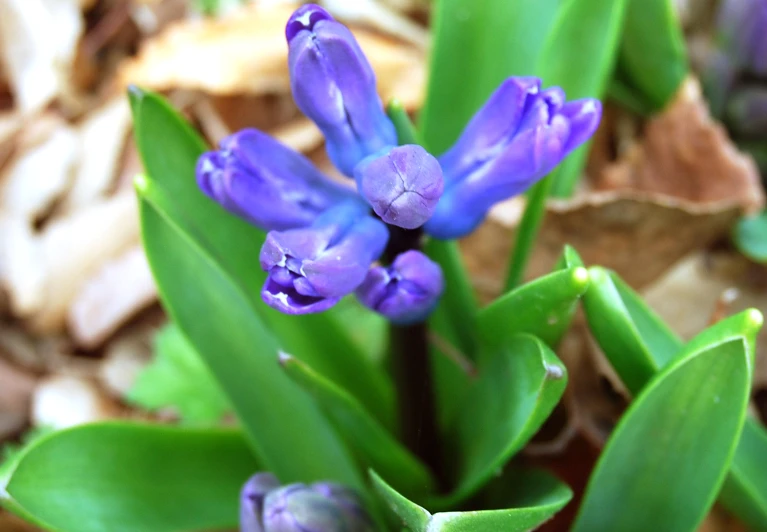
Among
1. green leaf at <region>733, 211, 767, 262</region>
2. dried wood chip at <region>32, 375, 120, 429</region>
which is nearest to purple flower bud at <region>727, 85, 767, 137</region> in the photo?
green leaf at <region>733, 211, 767, 262</region>

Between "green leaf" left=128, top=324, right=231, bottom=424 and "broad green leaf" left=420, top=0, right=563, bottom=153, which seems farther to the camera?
"green leaf" left=128, top=324, right=231, bottom=424

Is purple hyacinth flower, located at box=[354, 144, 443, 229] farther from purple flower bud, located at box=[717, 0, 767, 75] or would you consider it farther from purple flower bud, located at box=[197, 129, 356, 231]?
purple flower bud, located at box=[717, 0, 767, 75]

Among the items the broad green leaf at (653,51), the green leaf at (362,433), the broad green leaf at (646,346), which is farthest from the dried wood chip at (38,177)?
the broad green leaf at (646,346)

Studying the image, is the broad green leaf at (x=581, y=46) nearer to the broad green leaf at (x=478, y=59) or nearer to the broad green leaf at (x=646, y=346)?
the broad green leaf at (x=478, y=59)

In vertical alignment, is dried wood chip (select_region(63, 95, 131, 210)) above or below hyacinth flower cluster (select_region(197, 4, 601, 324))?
below

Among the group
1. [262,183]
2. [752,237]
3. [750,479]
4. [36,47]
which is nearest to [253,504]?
[262,183]

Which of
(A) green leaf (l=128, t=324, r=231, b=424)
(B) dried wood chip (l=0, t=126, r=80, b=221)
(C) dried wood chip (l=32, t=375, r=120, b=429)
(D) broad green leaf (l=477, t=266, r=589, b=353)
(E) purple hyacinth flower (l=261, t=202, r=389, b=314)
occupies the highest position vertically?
(E) purple hyacinth flower (l=261, t=202, r=389, b=314)

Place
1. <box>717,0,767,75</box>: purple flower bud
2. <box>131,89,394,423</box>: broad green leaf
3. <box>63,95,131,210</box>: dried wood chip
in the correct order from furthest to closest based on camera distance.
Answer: <box>63,95,131,210</box>: dried wood chip → <box>717,0,767,75</box>: purple flower bud → <box>131,89,394,423</box>: broad green leaf
